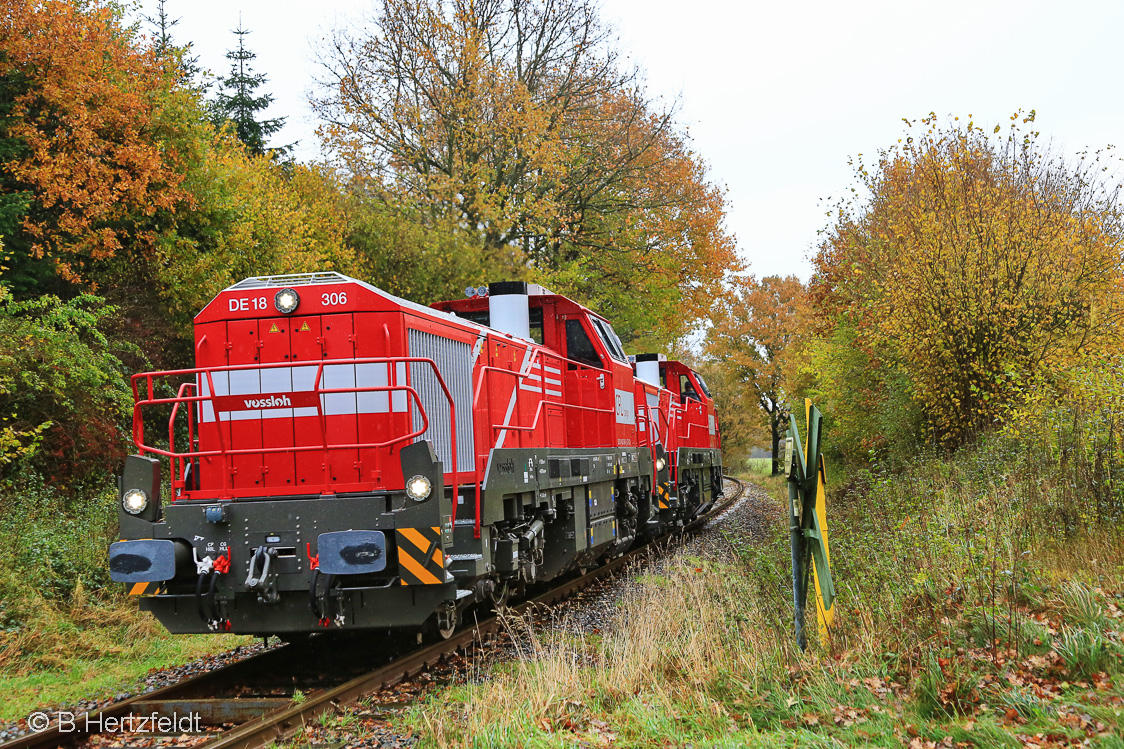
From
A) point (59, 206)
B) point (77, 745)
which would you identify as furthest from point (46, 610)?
point (59, 206)

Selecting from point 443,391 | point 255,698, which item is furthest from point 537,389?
point 255,698

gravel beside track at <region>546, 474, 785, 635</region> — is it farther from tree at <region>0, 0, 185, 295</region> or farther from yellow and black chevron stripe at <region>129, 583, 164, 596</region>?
tree at <region>0, 0, 185, 295</region>

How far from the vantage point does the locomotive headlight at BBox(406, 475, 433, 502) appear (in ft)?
19.7

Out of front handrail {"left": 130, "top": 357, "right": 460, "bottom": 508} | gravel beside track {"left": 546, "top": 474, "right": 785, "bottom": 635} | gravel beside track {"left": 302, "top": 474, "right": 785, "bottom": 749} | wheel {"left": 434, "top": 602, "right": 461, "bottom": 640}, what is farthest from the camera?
gravel beside track {"left": 546, "top": 474, "right": 785, "bottom": 635}

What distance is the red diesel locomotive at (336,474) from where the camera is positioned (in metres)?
6.06

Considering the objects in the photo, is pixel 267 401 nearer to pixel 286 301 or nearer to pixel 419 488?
pixel 286 301

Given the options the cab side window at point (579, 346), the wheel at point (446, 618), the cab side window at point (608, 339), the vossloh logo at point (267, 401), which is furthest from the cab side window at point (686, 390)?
the vossloh logo at point (267, 401)

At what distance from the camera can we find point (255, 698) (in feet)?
20.0

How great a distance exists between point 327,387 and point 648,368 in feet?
33.1

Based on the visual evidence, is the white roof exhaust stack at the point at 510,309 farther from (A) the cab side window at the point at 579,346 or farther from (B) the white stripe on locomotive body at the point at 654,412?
(B) the white stripe on locomotive body at the point at 654,412

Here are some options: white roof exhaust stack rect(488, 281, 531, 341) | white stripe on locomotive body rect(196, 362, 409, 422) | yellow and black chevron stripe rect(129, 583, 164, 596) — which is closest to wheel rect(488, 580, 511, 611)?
white stripe on locomotive body rect(196, 362, 409, 422)

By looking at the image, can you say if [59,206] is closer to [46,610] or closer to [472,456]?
[46,610]

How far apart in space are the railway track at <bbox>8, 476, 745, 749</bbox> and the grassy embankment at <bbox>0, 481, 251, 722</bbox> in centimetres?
83

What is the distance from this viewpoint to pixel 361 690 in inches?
238
